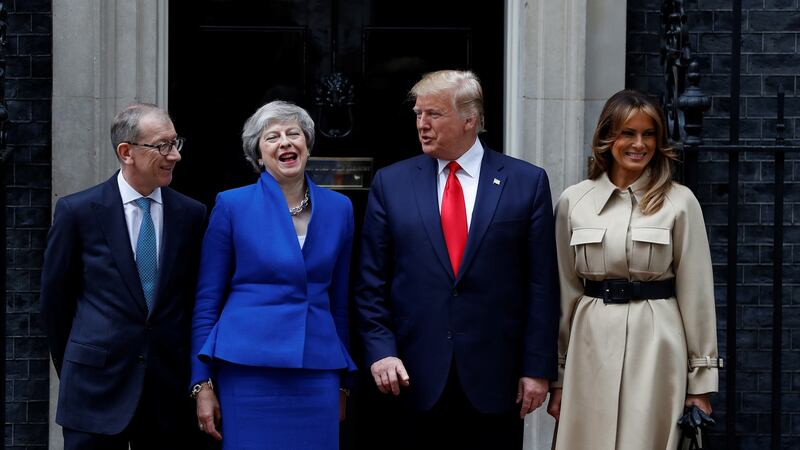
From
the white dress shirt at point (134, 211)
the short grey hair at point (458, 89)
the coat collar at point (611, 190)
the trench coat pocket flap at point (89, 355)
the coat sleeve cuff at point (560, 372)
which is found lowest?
the coat sleeve cuff at point (560, 372)

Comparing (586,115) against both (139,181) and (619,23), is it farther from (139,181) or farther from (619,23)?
(139,181)

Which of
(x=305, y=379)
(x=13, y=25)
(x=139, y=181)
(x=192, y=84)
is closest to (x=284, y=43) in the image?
(x=192, y=84)

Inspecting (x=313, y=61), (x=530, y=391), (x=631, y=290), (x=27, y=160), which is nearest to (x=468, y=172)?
(x=631, y=290)

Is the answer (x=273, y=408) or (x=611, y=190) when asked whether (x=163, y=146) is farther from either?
(x=611, y=190)

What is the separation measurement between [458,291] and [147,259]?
1.15 metres

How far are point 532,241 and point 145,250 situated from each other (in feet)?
4.68

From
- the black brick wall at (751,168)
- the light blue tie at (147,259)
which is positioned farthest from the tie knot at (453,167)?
the black brick wall at (751,168)

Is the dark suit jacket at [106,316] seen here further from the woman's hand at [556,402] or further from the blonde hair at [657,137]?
the blonde hair at [657,137]

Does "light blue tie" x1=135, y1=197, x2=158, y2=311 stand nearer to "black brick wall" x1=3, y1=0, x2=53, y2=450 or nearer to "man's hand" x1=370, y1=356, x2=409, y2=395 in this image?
"man's hand" x1=370, y1=356, x2=409, y2=395

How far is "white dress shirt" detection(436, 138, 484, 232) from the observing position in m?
4.69

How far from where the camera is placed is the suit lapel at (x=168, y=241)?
4.50 meters

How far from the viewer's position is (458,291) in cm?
455

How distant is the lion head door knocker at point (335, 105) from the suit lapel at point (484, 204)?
6.23 ft

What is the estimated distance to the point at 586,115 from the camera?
19.8 ft
